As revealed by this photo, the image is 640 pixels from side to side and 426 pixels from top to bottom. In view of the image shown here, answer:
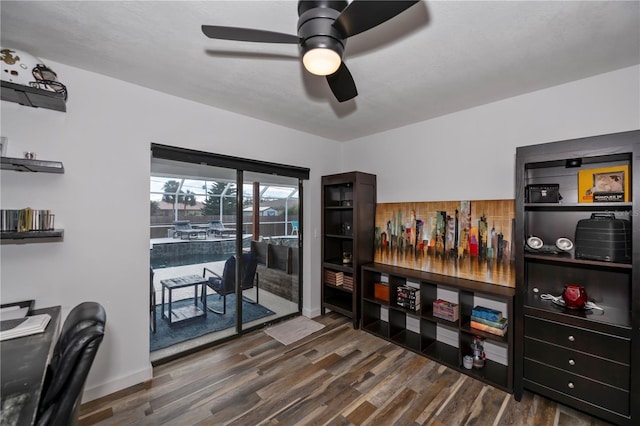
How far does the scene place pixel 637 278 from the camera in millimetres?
1760

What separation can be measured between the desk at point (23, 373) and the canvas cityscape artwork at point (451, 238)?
308cm

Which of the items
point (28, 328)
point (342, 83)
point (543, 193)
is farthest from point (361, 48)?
point (28, 328)

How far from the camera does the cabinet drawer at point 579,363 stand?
1789 mm

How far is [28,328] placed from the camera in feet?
4.92

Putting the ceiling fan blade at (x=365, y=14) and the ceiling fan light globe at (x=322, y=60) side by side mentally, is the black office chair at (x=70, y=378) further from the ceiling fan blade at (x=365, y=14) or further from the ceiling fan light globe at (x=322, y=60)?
the ceiling fan blade at (x=365, y=14)

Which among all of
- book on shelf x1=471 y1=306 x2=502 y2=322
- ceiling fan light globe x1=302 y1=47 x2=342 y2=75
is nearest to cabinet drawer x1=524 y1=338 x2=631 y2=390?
book on shelf x1=471 y1=306 x2=502 y2=322

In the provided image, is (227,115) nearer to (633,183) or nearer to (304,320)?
(304,320)

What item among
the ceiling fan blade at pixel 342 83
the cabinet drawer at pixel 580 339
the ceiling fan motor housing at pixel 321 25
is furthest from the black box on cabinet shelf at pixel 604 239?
the ceiling fan motor housing at pixel 321 25

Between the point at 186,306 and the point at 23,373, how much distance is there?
2.11 m

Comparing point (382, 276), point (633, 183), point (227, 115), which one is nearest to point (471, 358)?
point (382, 276)

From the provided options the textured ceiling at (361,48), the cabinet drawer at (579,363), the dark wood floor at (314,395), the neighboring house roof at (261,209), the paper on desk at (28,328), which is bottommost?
the dark wood floor at (314,395)

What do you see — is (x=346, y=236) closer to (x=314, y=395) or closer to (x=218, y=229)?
(x=218, y=229)

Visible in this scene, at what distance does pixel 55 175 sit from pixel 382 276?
3.36 m

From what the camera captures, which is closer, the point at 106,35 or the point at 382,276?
the point at 106,35
